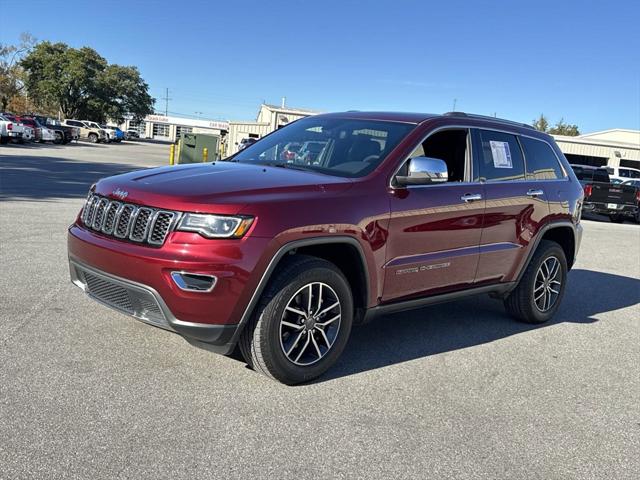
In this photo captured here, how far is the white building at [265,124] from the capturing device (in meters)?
48.3

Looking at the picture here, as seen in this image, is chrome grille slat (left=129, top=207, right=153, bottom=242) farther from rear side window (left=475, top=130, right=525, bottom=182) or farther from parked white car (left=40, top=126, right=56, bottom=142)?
parked white car (left=40, top=126, right=56, bottom=142)

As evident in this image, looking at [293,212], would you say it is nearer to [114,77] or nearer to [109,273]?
[109,273]

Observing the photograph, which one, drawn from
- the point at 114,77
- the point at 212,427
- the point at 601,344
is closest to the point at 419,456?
the point at 212,427

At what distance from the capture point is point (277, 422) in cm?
351


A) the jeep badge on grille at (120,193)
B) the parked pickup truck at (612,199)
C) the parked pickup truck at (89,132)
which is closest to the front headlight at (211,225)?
the jeep badge on grille at (120,193)

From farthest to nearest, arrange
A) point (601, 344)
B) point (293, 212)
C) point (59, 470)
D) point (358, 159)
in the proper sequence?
point (601, 344)
point (358, 159)
point (293, 212)
point (59, 470)

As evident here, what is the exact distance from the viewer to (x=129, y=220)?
3797 millimetres

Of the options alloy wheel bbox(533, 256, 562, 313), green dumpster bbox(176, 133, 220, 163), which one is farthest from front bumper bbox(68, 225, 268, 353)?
green dumpster bbox(176, 133, 220, 163)

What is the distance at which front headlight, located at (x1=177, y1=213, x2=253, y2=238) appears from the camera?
140 inches

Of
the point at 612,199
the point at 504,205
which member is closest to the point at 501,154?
the point at 504,205

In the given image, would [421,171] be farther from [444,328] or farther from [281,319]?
[444,328]

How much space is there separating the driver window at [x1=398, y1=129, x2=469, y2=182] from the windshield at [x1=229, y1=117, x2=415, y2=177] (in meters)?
0.34

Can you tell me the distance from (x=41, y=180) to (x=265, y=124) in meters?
42.1

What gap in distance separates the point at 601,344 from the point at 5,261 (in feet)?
20.1
